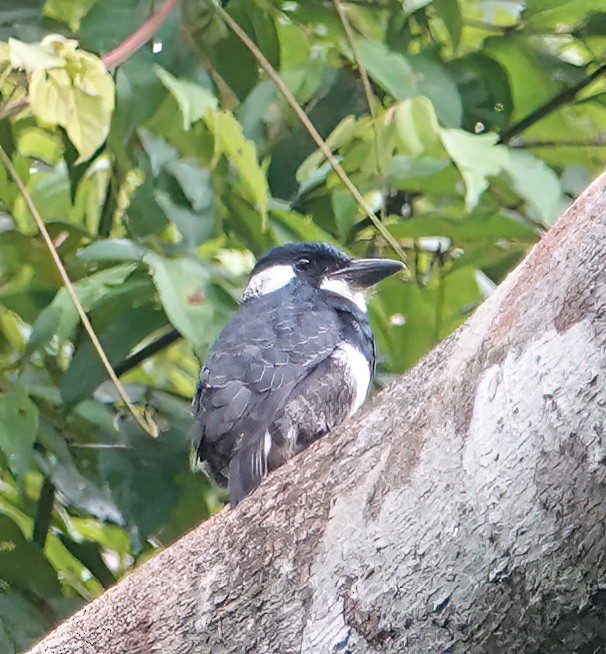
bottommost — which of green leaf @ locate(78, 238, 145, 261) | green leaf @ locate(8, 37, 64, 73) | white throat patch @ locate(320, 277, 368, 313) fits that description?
white throat patch @ locate(320, 277, 368, 313)

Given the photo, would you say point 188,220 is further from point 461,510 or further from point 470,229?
point 461,510

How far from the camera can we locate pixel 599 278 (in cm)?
108

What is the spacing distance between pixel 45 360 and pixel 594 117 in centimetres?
126

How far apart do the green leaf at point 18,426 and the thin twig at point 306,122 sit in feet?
2.29

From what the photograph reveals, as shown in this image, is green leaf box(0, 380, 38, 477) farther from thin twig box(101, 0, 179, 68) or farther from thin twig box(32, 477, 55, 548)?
thin twig box(101, 0, 179, 68)

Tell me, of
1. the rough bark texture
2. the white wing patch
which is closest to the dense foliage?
the white wing patch

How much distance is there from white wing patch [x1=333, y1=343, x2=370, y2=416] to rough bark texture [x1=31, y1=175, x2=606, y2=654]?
0.56 meters

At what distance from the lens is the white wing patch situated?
206 centimetres

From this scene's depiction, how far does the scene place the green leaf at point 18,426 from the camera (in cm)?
205

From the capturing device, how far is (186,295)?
6.42 feet

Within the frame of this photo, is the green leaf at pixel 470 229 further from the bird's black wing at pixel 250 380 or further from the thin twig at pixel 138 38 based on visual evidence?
the thin twig at pixel 138 38

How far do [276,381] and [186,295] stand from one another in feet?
0.68

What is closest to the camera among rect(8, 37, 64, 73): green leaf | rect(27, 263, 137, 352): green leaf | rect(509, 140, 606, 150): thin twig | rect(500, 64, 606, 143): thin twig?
rect(8, 37, 64, 73): green leaf

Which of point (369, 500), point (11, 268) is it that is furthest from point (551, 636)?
point (11, 268)
